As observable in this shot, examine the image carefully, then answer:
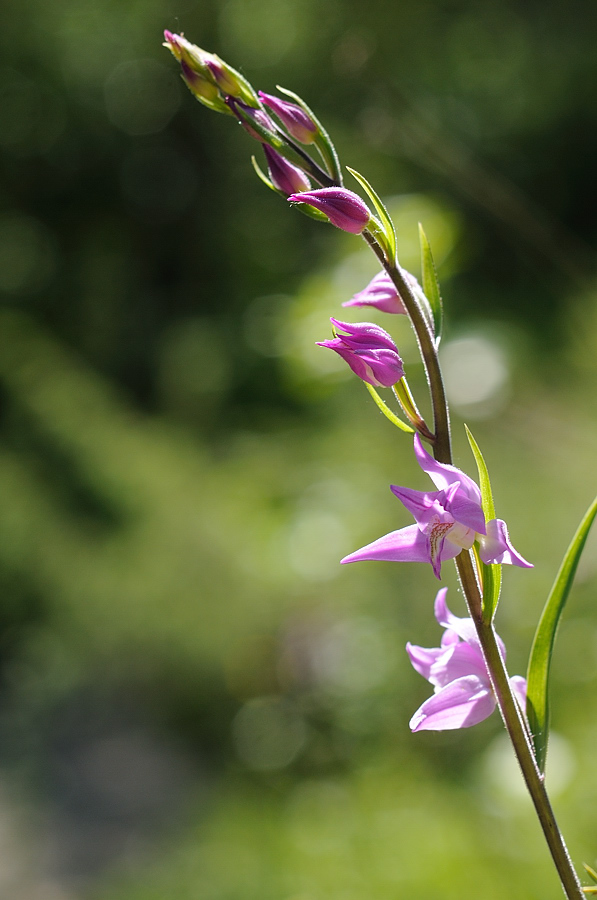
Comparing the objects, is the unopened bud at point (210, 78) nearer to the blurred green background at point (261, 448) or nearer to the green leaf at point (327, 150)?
the green leaf at point (327, 150)

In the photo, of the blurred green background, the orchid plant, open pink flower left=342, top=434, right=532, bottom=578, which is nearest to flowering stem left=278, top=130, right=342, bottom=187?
the orchid plant

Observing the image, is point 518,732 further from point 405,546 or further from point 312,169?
point 312,169

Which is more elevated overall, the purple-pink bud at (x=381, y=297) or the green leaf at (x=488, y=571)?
the purple-pink bud at (x=381, y=297)

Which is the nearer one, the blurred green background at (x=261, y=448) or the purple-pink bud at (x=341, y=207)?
the purple-pink bud at (x=341, y=207)

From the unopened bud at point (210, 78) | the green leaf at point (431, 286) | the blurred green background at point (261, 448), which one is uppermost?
the unopened bud at point (210, 78)

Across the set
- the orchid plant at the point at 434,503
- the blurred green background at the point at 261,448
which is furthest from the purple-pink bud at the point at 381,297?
the blurred green background at the point at 261,448

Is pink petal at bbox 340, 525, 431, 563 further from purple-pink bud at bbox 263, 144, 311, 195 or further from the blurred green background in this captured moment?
the blurred green background
